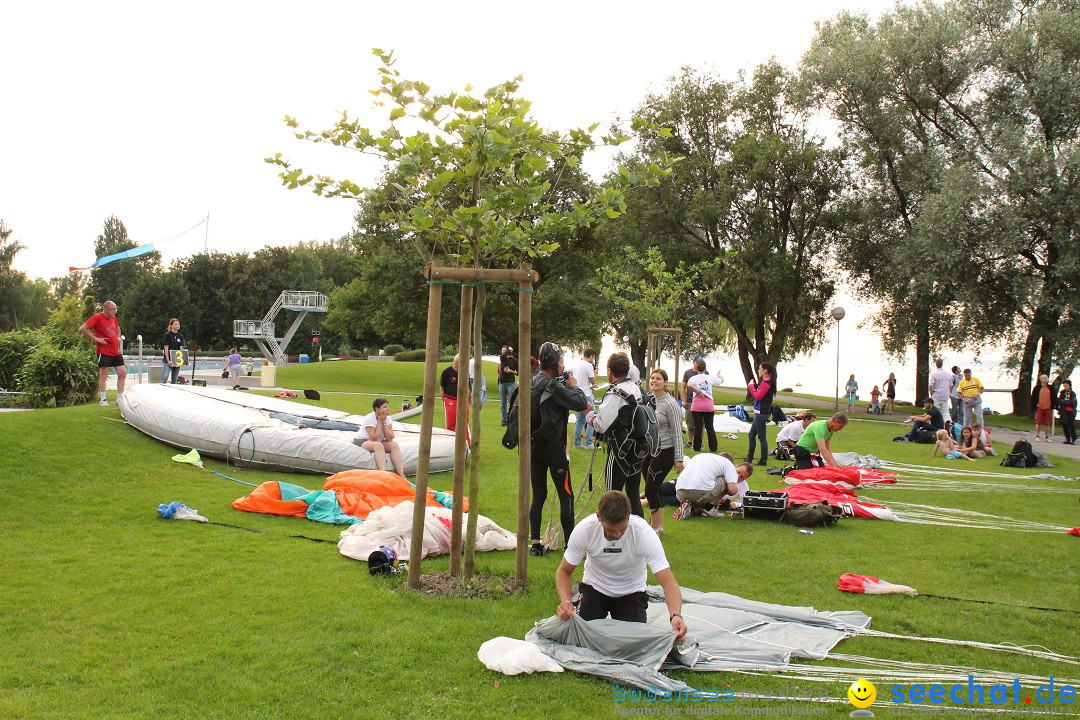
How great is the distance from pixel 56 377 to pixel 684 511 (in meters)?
12.0

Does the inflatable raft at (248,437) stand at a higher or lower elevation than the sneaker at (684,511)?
higher

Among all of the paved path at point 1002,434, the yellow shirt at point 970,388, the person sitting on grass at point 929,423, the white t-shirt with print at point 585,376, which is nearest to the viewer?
the white t-shirt with print at point 585,376

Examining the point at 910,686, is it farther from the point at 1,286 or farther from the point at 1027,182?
the point at 1,286

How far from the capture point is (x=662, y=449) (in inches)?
348

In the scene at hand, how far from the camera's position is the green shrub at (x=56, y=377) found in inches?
584

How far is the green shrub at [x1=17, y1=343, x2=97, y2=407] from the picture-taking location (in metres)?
14.8

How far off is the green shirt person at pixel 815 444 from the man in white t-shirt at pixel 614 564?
8033 millimetres

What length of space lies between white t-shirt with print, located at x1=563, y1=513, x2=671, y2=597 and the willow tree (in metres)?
1.25

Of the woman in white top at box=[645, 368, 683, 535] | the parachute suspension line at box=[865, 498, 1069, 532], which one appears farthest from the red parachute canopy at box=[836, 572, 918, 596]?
the parachute suspension line at box=[865, 498, 1069, 532]

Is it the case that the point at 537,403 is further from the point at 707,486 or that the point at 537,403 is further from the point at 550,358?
the point at 707,486

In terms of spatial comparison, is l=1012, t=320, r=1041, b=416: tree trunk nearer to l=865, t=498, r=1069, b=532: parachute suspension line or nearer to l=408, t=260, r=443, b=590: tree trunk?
l=865, t=498, r=1069, b=532: parachute suspension line

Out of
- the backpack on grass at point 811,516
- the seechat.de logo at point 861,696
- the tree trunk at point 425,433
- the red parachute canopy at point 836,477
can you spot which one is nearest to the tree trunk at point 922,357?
the red parachute canopy at point 836,477

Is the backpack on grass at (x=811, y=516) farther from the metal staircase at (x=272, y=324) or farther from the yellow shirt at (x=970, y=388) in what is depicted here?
the metal staircase at (x=272, y=324)

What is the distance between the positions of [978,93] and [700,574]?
85.9 ft
